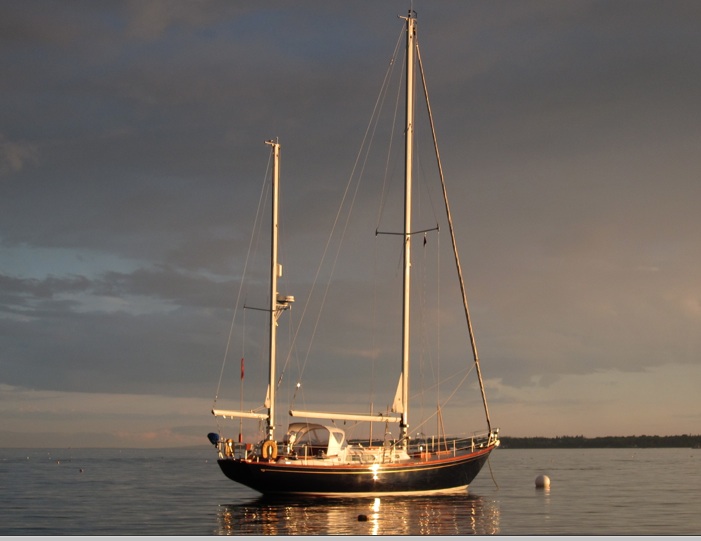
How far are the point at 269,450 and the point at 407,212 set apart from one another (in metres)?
10.7

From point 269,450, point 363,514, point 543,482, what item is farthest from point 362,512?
point 543,482

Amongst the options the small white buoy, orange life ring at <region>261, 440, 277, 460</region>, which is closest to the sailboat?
orange life ring at <region>261, 440, 277, 460</region>

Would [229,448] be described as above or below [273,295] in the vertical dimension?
below

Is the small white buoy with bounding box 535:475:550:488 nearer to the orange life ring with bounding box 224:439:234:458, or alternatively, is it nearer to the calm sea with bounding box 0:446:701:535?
the calm sea with bounding box 0:446:701:535

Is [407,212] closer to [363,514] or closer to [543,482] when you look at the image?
[363,514]

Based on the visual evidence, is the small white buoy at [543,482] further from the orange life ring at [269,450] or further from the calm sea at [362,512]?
the orange life ring at [269,450]

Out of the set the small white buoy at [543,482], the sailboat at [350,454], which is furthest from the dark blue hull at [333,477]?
the small white buoy at [543,482]

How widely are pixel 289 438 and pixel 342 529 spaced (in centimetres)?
1038

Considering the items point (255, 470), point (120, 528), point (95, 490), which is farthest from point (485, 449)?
point (95, 490)

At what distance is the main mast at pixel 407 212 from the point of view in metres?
38.5

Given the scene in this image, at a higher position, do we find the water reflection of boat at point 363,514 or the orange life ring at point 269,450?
the orange life ring at point 269,450

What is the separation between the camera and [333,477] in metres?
36.9

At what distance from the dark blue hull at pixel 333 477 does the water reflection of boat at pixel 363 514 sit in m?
0.50

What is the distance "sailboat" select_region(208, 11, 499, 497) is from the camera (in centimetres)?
3709
